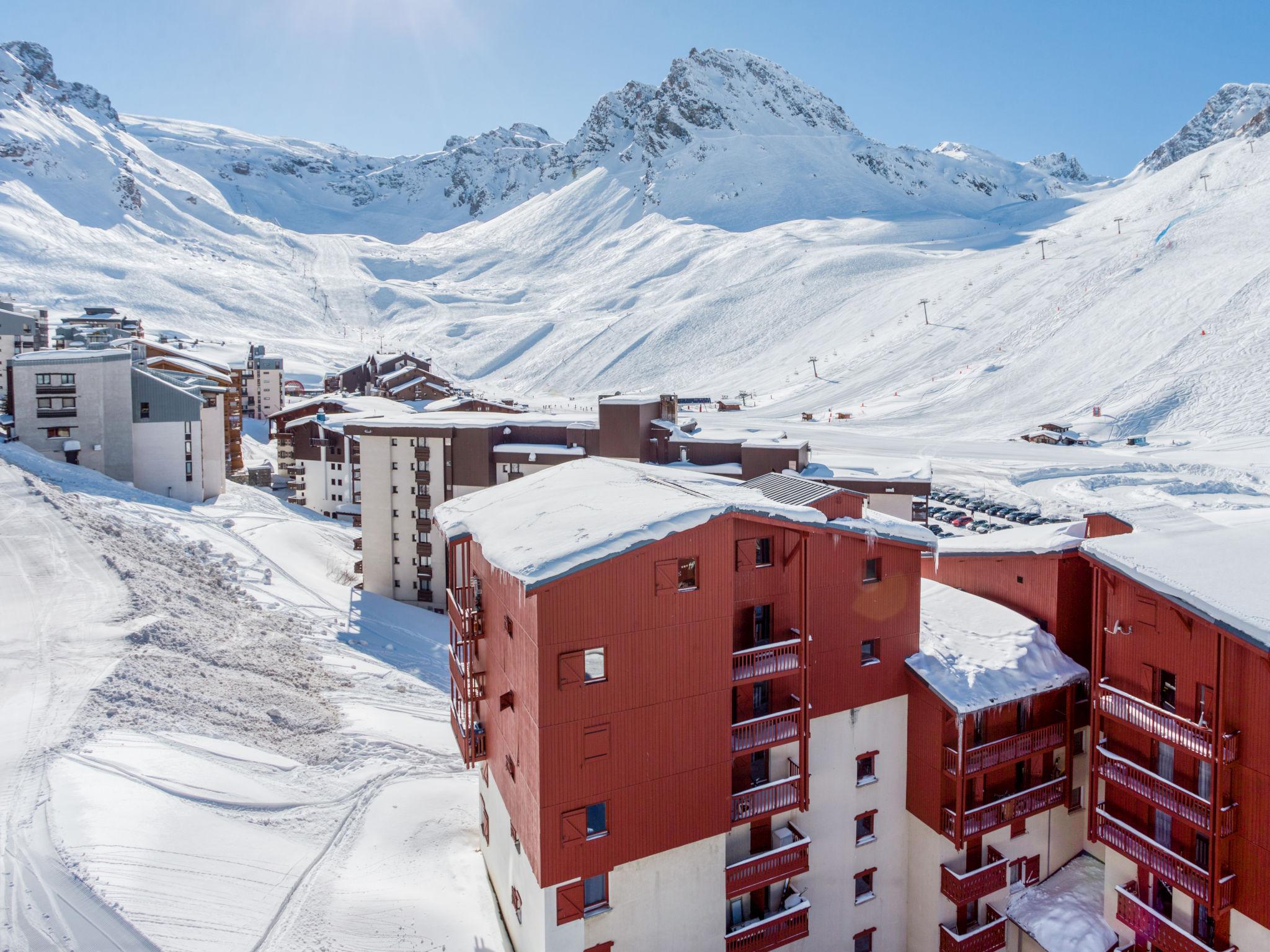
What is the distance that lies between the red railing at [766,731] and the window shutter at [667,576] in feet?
8.76

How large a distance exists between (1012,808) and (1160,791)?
8.41 feet

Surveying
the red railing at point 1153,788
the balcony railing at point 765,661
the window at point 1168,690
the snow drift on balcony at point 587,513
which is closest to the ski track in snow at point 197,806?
the balcony railing at point 765,661

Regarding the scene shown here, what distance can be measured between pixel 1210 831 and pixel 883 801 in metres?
4.92

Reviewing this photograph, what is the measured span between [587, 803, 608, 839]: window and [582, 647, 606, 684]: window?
1.86 m

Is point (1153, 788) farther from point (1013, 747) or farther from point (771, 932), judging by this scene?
point (771, 932)

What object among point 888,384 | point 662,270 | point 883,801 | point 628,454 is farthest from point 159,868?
point 662,270

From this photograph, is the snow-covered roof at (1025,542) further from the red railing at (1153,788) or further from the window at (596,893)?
the window at (596,893)

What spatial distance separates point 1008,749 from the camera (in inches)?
543

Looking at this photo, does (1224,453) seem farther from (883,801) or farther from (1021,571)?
(883,801)

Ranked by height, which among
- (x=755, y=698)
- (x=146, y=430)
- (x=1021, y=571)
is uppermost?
(x=146, y=430)

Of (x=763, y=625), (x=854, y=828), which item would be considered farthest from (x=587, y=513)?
(x=854, y=828)

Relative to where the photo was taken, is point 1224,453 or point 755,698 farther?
point 1224,453

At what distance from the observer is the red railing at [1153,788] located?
1141 centimetres

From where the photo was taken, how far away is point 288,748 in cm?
1767
